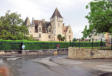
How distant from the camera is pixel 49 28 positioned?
85500mm

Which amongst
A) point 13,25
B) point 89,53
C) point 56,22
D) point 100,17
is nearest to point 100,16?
point 100,17

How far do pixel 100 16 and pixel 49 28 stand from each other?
221 ft

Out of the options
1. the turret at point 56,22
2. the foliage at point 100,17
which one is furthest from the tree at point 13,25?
the foliage at point 100,17

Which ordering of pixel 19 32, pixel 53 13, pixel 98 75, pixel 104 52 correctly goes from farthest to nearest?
pixel 53 13
pixel 19 32
pixel 104 52
pixel 98 75

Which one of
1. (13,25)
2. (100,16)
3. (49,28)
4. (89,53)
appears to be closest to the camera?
(100,16)

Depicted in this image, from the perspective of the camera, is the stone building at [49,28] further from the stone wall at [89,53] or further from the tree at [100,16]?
the tree at [100,16]

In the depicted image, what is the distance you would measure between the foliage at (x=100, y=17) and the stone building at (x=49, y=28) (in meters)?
61.2

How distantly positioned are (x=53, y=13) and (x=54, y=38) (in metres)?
16.2

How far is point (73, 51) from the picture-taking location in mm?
21922

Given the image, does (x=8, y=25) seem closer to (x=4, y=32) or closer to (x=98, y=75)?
(x=4, y=32)

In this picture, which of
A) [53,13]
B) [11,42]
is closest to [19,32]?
[11,42]

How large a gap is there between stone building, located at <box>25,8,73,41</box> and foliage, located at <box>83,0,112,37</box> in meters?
61.2

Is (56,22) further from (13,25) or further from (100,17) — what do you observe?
(100,17)

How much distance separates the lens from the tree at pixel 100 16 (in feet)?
61.3
